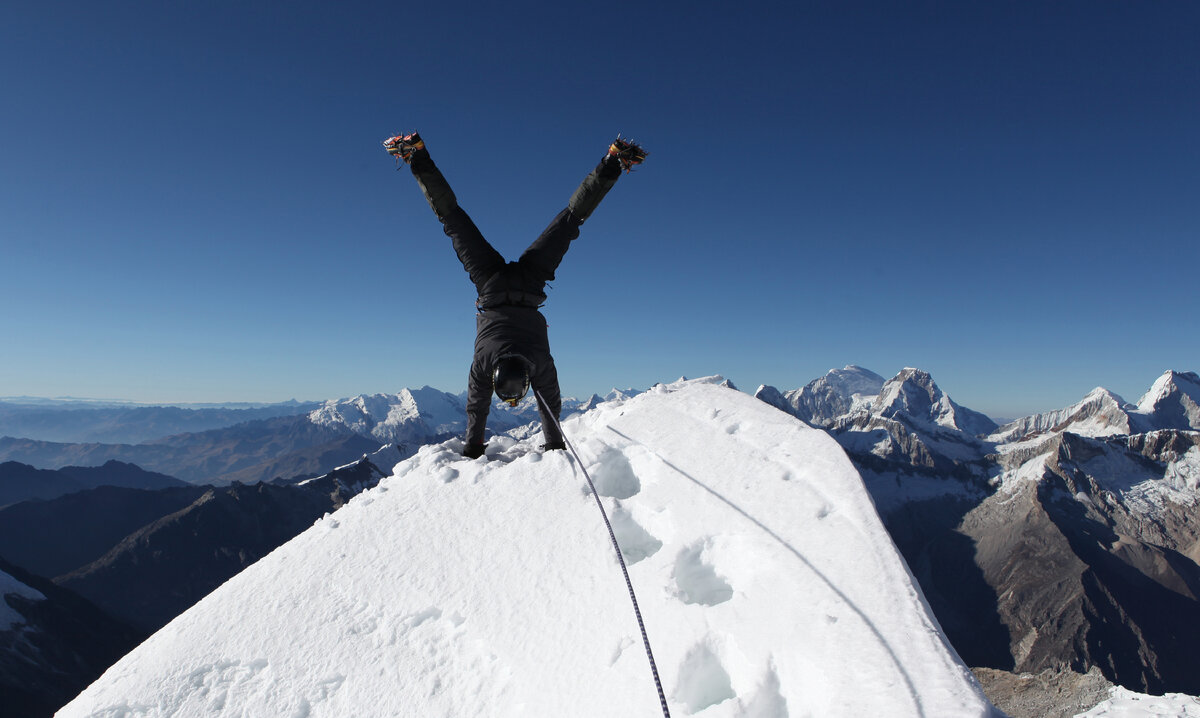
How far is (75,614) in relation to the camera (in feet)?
422

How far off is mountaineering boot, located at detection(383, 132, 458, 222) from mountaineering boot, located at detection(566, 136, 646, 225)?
2100 mm

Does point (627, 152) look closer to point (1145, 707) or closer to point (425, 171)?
point (425, 171)

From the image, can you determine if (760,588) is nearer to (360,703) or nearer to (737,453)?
(737,453)

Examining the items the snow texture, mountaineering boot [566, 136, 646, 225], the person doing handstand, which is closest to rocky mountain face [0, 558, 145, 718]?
the person doing handstand

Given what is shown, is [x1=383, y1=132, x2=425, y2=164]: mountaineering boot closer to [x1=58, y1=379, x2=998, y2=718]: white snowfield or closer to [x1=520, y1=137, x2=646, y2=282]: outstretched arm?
[x1=520, y1=137, x2=646, y2=282]: outstretched arm

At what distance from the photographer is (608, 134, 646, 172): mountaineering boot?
9.09m

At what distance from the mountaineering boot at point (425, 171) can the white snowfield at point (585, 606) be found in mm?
4571

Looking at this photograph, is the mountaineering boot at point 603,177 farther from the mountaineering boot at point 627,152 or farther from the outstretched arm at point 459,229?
the outstretched arm at point 459,229

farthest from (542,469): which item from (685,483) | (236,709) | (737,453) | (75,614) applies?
(75,614)

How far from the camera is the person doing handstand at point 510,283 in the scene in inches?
357

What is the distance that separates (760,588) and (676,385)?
5427 mm

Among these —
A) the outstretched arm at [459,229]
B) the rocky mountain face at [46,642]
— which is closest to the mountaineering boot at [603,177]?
the outstretched arm at [459,229]

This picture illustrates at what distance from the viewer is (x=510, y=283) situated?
372 inches

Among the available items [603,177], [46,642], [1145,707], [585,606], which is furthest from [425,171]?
[46,642]
